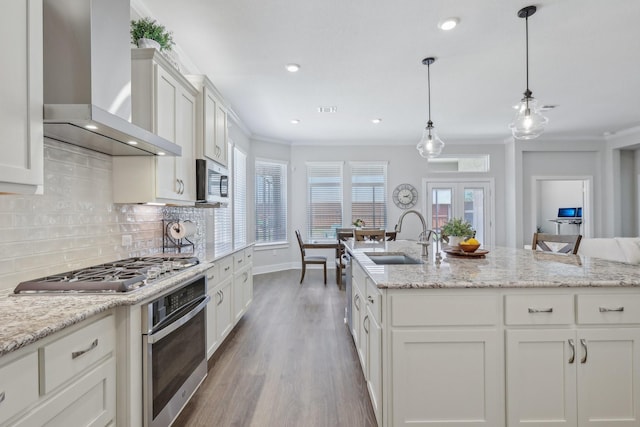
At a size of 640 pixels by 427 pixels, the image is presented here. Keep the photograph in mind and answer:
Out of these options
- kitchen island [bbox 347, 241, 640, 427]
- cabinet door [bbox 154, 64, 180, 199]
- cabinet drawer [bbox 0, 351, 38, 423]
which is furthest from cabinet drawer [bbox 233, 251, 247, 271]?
cabinet drawer [bbox 0, 351, 38, 423]

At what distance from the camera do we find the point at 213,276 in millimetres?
2602

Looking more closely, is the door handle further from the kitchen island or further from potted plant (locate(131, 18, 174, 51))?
potted plant (locate(131, 18, 174, 51))

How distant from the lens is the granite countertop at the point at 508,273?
1.62m

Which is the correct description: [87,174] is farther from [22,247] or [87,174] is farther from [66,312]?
[66,312]

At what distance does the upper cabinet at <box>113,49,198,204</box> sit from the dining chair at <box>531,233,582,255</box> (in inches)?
120

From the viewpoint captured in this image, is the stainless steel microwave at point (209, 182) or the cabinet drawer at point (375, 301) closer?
the cabinet drawer at point (375, 301)

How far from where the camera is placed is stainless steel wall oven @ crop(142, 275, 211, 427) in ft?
5.08

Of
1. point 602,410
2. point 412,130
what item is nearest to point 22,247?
point 602,410

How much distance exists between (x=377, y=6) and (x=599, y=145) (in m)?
7.11

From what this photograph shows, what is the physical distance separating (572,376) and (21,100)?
270 centimetres

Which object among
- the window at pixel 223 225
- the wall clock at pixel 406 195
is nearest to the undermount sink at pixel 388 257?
the window at pixel 223 225

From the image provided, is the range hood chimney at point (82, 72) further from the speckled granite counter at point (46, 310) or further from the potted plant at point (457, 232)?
the potted plant at point (457, 232)

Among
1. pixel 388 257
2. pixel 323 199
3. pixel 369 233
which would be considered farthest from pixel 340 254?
pixel 388 257

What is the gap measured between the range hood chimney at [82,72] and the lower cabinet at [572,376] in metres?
2.21
